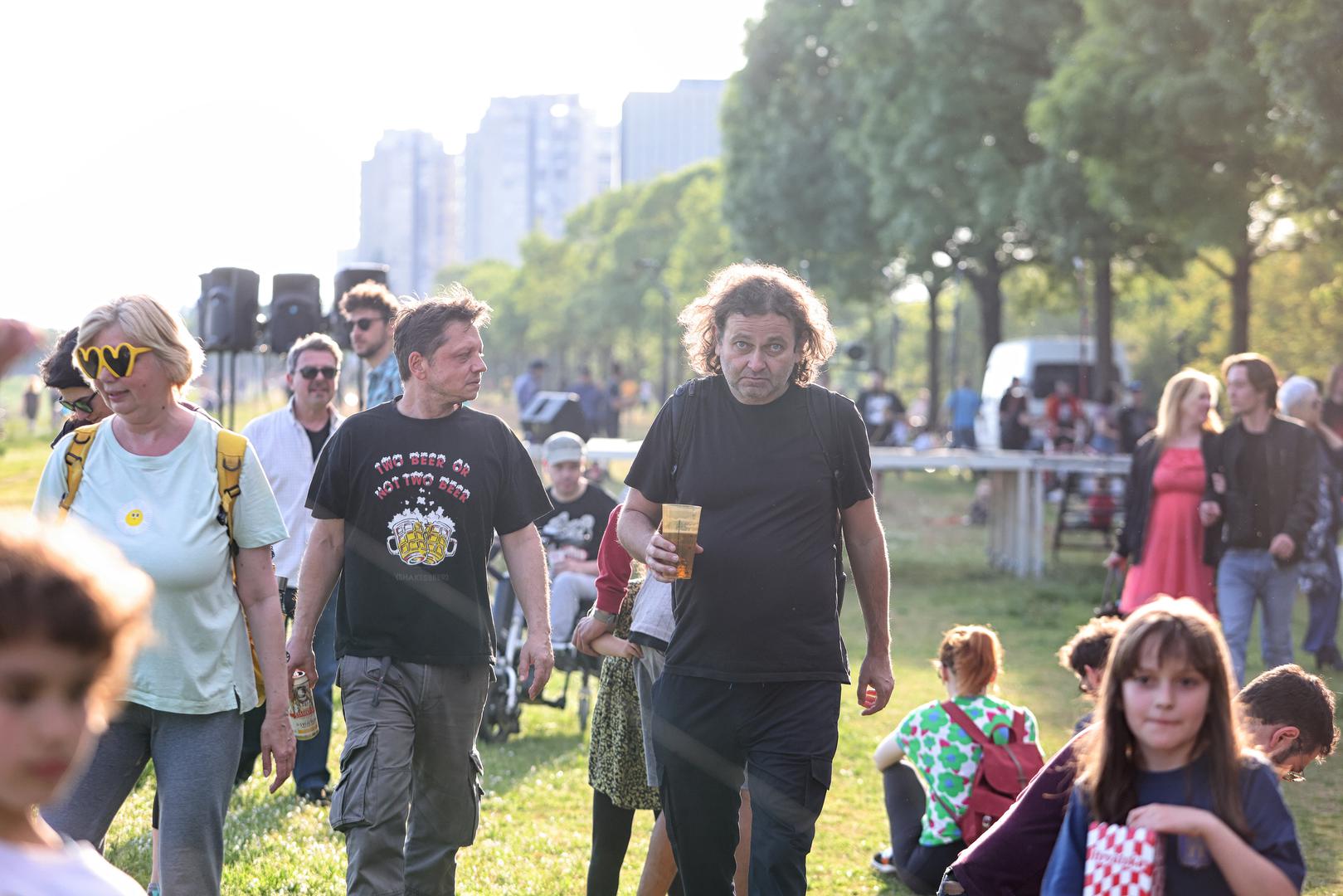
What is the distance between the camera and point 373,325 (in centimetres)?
769

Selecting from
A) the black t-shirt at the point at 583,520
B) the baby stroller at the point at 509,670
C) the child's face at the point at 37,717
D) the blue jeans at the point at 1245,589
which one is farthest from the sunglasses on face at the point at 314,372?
the child's face at the point at 37,717

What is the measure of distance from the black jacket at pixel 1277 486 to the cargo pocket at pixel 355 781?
518cm

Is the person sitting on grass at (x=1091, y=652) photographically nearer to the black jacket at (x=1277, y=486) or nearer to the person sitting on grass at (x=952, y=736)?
the person sitting on grass at (x=952, y=736)

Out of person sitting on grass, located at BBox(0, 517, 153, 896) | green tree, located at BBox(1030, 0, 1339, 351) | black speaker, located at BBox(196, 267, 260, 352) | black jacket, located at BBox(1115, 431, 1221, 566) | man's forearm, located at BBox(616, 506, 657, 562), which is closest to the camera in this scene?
person sitting on grass, located at BBox(0, 517, 153, 896)

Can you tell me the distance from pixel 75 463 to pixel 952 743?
3143 millimetres

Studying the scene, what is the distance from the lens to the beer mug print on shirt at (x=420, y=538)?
4844 millimetres

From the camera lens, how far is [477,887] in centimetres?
636

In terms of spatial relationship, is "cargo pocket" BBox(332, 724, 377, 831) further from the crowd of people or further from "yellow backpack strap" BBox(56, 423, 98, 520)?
"yellow backpack strap" BBox(56, 423, 98, 520)

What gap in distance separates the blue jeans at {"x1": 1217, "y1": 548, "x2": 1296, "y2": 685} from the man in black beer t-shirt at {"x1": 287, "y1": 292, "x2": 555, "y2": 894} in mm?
4862

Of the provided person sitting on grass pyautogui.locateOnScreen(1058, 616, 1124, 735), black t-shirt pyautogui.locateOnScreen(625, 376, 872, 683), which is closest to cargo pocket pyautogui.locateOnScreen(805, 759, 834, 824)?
black t-shirt pyautogui.locateOnScreen(625, 376, 872, 683)

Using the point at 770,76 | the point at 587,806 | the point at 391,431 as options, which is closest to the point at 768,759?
the point at 391,431

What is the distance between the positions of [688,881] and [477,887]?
2081mm

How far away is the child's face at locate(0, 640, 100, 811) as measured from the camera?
188cm

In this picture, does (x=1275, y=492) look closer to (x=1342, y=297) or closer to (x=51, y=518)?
(x=51, y=518)
